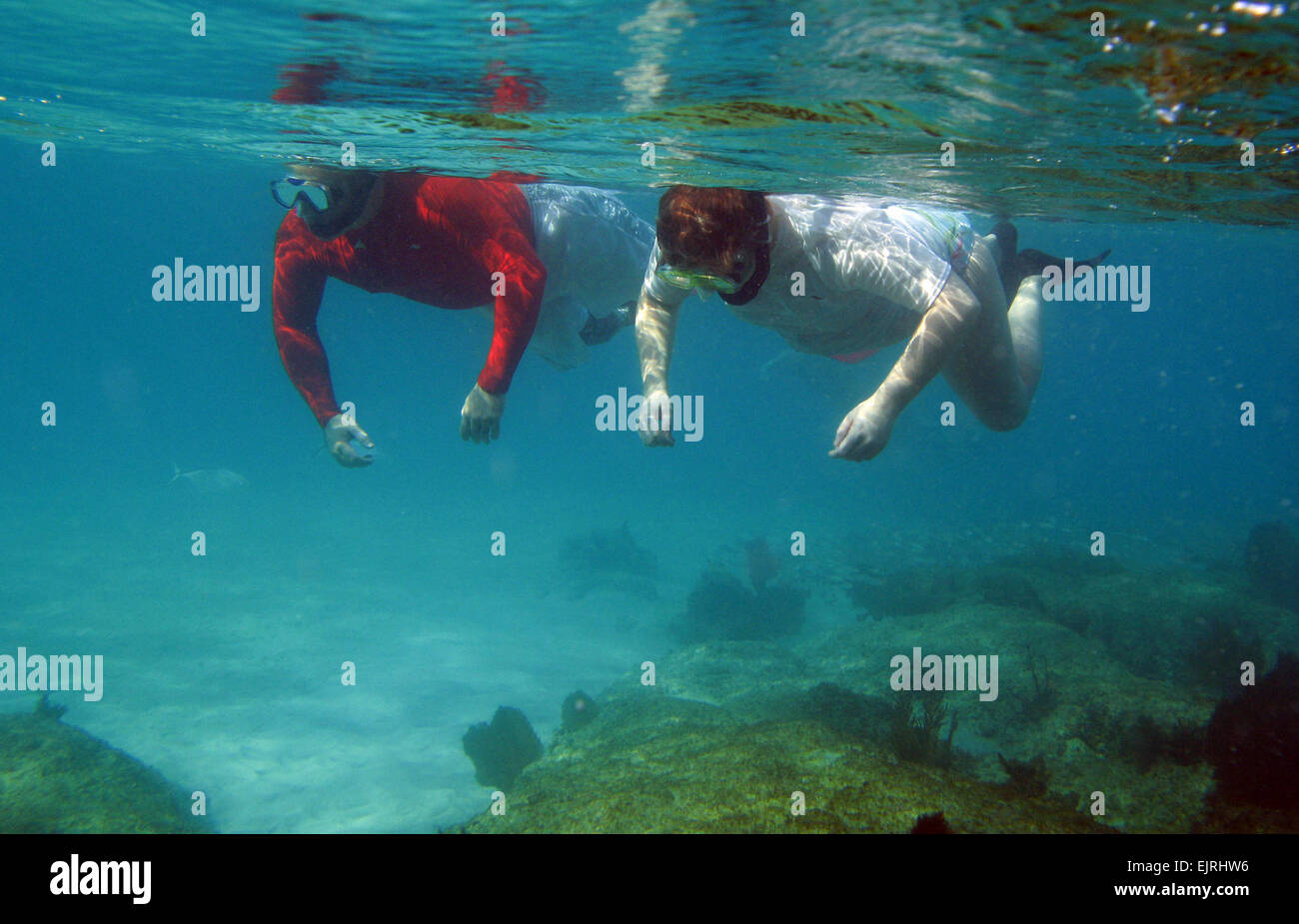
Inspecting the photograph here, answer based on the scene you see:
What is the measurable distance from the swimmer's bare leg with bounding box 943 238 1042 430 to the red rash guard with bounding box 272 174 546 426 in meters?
3.33

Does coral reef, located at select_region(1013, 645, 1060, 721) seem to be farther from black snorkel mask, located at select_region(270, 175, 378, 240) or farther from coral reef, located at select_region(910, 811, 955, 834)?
black snorkel mask, located at select_region(270, 175, 378, 240)

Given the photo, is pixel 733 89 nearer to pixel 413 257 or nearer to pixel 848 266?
pixel 848 266

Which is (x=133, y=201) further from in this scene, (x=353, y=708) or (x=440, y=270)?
(x=440, y=270)

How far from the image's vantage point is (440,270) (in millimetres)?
5805

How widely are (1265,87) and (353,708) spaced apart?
1283 cm

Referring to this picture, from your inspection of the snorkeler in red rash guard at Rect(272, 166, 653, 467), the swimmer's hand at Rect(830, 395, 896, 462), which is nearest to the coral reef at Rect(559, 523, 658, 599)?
the snorkeler in red rash guard at Rect(272, 166, 653, 467)

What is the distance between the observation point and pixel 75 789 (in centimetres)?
636

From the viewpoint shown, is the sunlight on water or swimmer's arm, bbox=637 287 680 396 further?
the sunlight on water

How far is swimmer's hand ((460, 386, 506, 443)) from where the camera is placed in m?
4.47

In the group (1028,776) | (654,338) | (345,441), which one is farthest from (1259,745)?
(345,441)

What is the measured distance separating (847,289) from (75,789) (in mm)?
8520

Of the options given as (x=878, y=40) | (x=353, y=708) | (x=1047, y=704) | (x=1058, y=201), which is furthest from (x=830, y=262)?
(x=1058, y=201)

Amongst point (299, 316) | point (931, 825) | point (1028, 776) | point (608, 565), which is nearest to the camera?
point (931, 825)
